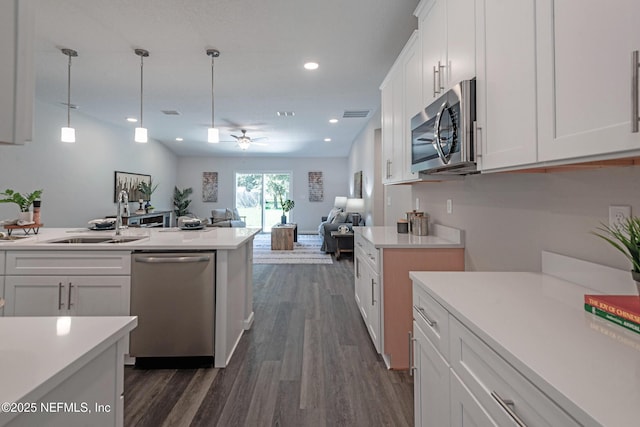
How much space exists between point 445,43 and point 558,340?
1.55 metres

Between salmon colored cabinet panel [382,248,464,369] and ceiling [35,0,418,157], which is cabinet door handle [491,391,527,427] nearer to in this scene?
salmon colored cabinet panel [382,248,464,369]

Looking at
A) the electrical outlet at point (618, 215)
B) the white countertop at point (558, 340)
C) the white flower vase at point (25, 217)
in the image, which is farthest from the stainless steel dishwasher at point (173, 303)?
the electrical outlet at point (618, 215)

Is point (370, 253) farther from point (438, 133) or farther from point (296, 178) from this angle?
point (296, 178)

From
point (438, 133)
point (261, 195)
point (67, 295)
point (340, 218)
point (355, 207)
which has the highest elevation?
point (261, 195)

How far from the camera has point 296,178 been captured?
10.3m

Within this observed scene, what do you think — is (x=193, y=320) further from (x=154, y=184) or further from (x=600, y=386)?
(x=154, y=184)

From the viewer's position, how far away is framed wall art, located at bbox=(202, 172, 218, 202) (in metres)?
10.1

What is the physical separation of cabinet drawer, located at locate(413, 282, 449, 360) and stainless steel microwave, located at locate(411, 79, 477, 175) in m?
0.64

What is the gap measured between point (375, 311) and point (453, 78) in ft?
5.30

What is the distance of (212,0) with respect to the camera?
2324 mm

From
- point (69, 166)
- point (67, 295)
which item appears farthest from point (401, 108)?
point (69, 166)

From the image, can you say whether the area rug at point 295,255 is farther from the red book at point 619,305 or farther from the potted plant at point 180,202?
the red book at point 619,305

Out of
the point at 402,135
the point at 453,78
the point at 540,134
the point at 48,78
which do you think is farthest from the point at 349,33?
the point at 48,78

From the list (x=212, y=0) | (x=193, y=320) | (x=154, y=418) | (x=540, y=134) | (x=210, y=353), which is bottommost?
(x=154, y=418)
